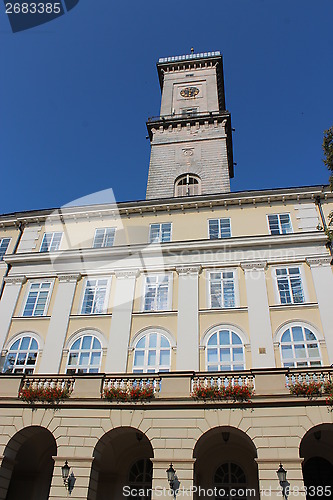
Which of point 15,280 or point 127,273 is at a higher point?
point 15,280

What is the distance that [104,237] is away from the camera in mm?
27406

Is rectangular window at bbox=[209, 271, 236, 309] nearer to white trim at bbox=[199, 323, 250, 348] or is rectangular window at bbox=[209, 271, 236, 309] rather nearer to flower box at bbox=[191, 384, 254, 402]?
white trim at bbox=[199, 323, 250, 348]

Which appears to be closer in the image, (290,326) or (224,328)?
(290,326)

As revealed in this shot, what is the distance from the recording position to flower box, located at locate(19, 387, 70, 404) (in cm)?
1855

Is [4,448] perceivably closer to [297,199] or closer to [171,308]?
[171,308]

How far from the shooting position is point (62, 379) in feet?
63.8

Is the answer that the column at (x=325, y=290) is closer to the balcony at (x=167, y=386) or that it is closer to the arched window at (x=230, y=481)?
the balcony at (x=167, y=386)

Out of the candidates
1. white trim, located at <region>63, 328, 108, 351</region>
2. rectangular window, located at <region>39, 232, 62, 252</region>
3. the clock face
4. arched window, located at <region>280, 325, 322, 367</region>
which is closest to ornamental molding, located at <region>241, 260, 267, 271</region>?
arched window, located at <region>280, 325, 322, 367</region>

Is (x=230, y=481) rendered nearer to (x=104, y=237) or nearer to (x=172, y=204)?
(x=104, y=237)

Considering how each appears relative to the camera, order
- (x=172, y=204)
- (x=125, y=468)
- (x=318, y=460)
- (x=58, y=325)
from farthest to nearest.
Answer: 1. (x=172, y=204)
2. (x=58, y=325)
3. (x=125, y=468)
4. (x=318, y=460)

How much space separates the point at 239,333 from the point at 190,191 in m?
15.5

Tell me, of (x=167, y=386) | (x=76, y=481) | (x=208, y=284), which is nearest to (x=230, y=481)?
(x=167, y=386)

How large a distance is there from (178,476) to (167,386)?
3.51 m

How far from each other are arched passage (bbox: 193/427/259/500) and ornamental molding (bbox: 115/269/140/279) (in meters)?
9.93
